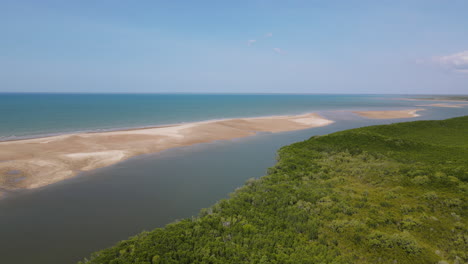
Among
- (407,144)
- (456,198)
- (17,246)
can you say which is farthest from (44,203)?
(407,144)

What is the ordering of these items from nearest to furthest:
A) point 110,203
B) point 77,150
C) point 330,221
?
point 330,221 < point 110,203 < point 77,150

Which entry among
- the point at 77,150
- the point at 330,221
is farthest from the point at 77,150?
the point at 330,221

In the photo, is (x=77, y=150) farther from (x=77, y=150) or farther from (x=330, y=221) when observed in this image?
(x=330, y=221)

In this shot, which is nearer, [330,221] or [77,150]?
[330,221]

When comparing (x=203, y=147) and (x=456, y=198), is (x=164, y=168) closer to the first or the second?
(x=203, y=147)

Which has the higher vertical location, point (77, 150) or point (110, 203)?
point (77, 150)

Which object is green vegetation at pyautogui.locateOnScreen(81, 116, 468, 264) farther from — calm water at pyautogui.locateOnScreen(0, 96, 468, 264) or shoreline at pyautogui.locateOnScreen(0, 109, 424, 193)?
shoreline at pyautogui.locateOnScreen(0, 109, 424, 193)

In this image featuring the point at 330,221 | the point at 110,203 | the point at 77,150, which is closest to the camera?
the point at 330,221
